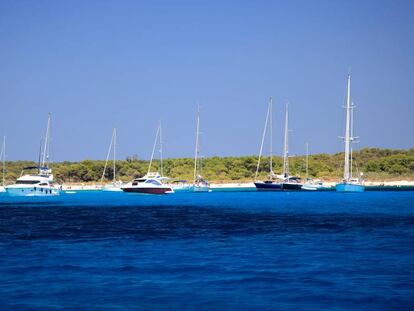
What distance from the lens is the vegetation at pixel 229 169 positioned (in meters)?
157

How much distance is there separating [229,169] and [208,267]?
484ft

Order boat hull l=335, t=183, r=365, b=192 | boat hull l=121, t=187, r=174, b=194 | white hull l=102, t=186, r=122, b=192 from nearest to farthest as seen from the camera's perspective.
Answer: boat hull l=121, t=187, r=174, b=194 → boat hull l=335, t=183, r=365, b=192 → white hull l=102, t=186, r=122, b=192

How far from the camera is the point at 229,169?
169m

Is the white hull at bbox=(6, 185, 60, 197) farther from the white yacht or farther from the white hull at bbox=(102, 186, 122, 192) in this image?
the white hull at bbox=(102, 186, 122, 192)

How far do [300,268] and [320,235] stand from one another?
464 inches

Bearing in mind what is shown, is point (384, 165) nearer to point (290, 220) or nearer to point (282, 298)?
point (290, 220)

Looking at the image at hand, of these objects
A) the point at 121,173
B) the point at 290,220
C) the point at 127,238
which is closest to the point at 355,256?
the point at 127,238

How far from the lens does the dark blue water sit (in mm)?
16625

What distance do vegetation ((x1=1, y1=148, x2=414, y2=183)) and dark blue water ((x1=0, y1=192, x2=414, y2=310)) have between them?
394ft

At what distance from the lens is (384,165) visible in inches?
6427

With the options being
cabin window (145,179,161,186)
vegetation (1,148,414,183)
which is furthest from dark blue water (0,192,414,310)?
vegetation (1,148,414,183)

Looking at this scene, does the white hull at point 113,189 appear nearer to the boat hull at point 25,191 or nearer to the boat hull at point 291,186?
the boat hull at point 25,191

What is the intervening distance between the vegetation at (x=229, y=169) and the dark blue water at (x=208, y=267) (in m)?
120

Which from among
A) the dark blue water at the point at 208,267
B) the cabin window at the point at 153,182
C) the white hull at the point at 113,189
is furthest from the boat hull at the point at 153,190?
the dark blue water at the point at 208,267
